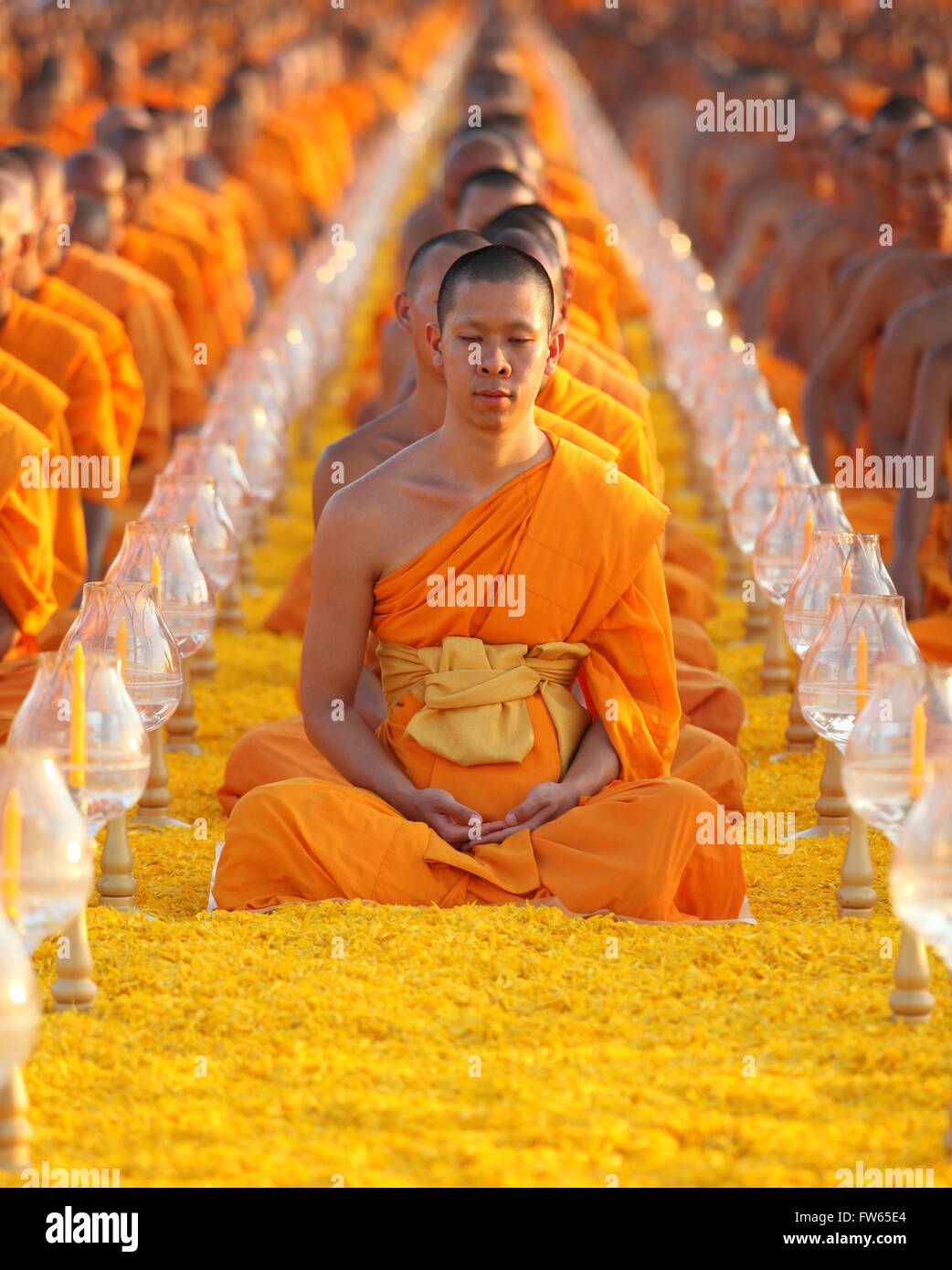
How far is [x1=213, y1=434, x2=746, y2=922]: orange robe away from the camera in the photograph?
13.2 feet

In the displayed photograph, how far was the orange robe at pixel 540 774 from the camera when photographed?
4027 mm

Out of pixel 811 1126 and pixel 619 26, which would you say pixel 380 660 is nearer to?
pixel 811 1126

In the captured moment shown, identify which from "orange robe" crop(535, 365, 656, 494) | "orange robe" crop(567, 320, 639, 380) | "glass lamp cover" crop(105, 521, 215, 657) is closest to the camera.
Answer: "glass lamp cover" crop(105, 521, 215, 657)

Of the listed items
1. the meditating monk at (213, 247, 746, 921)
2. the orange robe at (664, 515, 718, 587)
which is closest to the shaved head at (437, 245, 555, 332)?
the meditating monk at (213, 247, 746, 921)

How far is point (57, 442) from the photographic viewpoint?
5.94 m

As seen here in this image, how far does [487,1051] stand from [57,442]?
9.88 ft

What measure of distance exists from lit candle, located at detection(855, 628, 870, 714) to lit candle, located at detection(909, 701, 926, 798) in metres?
0.58

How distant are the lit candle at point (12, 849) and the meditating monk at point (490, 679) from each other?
1082mm

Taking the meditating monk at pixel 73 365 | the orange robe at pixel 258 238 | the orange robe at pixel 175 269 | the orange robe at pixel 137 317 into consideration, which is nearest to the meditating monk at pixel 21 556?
the meditating monk at pixel 73 365

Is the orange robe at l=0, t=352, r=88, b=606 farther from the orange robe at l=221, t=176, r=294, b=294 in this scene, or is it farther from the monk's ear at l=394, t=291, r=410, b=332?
the orange robe at l=221, t=176, r=294, b=294

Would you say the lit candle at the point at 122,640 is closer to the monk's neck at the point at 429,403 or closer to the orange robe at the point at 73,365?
the monk's neck at the point at 429,403

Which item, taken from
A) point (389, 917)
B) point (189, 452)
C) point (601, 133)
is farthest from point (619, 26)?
point (389, 917)

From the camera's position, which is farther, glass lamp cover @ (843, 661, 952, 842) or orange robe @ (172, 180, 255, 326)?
orange robe @ (172, 180, 255, 326)

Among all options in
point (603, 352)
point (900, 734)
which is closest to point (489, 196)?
point (603, 352)
